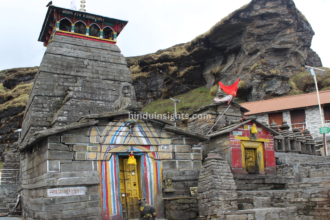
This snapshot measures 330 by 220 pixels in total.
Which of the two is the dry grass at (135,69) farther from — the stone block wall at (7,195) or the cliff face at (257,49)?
the stone block wall at (7,195)

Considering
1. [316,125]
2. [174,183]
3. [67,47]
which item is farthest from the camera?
[316,125]

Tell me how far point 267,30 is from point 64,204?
4084cm

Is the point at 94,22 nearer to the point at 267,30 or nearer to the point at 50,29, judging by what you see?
the point at 50,29

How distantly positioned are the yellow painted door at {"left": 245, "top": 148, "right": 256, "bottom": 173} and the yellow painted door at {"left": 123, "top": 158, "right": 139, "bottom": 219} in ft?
17.8

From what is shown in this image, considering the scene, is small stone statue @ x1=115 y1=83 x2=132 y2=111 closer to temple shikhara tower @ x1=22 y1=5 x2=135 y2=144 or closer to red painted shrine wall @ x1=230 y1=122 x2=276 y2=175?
temple shikhara tower @ x1=22 y1=5 x2=135 y2=144

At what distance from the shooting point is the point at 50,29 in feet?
64.1

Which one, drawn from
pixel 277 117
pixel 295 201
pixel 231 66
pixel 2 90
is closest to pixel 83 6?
pixel 295 201

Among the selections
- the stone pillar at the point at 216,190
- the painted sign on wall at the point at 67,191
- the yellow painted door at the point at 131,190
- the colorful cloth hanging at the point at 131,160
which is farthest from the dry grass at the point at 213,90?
the painted sign on wall at the point at 67,191

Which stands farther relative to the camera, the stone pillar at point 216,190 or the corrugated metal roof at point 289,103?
the corrugated metal roof at point 289,103

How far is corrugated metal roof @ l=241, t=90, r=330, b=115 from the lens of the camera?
29.3 m

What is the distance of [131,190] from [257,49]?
38.1m

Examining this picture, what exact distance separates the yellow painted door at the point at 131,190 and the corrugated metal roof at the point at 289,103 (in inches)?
892

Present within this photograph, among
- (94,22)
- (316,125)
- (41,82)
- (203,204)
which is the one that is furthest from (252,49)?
(203,204)

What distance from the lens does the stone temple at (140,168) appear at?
9391mm
